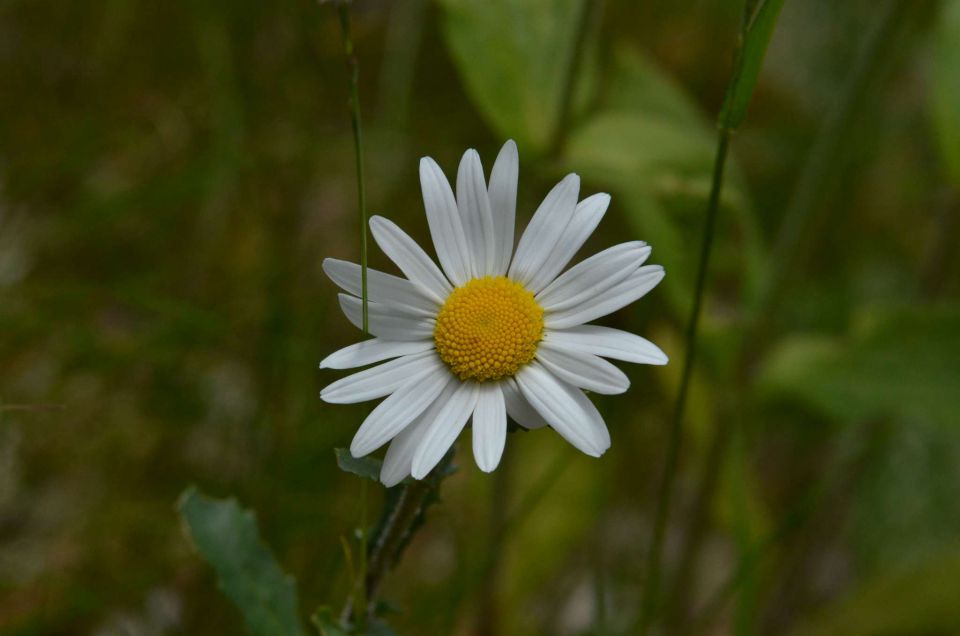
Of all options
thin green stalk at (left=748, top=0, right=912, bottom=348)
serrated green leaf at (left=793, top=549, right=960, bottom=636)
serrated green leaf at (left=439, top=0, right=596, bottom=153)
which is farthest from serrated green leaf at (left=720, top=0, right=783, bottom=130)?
serrated green leaf at (left=793, top=549, right=960, bottom=636)

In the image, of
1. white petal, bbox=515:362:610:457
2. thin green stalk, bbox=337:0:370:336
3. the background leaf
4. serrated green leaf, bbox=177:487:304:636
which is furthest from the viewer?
the background leaf

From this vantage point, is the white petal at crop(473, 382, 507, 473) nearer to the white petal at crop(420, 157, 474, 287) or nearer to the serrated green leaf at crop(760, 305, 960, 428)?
the white petal at crop(420, 157, 474, 287)

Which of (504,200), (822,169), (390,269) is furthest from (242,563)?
(822,169)

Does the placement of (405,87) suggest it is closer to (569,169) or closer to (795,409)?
(569,169)

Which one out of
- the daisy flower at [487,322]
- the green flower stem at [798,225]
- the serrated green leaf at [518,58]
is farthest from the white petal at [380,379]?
the green flower stem at [798,225]

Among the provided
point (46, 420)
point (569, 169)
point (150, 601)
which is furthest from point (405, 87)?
point (150, 601)

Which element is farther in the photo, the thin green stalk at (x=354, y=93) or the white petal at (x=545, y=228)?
the white petal at (x=545, y=228)

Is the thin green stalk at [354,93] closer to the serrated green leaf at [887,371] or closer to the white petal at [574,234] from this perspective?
the white petal at [574,234]
